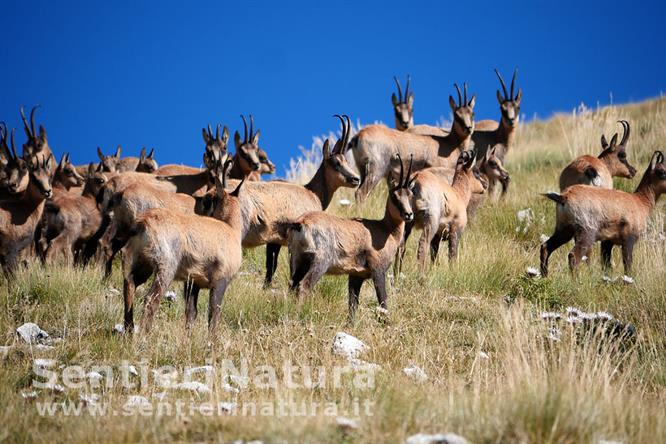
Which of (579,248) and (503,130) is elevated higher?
(503,130)

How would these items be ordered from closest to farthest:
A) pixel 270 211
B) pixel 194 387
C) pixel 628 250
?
pixel 194 387, pixel 270 211, pixel 628 250

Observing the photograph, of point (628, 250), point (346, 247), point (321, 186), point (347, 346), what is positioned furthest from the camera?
A: point (321, 186)

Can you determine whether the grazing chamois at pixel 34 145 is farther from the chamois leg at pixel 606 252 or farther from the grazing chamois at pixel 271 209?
the chamois leg at pixel 606 252

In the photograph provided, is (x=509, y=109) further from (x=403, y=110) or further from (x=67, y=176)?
(x=67, y=176)

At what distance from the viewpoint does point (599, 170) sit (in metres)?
13.6

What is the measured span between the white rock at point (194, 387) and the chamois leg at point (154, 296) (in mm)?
1415

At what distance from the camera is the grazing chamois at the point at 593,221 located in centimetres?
1118

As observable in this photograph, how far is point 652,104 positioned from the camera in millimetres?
26422

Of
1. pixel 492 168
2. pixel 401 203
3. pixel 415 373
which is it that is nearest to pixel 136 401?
pixel 415 373

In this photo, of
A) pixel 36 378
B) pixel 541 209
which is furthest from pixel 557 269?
pixel 36 378

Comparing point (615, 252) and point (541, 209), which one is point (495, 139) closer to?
point (541, 209)

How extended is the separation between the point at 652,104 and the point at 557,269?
1671 centimetres

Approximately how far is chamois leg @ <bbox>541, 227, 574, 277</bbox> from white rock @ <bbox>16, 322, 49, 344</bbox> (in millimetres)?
6399

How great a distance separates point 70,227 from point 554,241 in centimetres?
678
